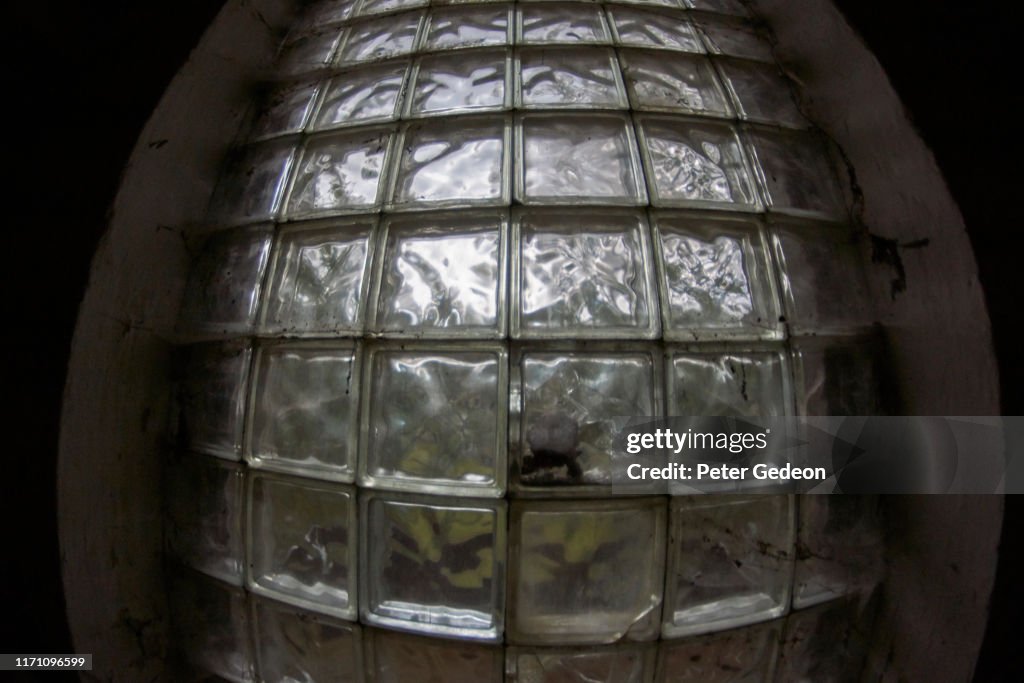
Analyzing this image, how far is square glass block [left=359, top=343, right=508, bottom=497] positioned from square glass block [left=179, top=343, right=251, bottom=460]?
8.6 inches

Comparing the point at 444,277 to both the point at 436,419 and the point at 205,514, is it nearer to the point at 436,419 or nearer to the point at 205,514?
the point at 436,419

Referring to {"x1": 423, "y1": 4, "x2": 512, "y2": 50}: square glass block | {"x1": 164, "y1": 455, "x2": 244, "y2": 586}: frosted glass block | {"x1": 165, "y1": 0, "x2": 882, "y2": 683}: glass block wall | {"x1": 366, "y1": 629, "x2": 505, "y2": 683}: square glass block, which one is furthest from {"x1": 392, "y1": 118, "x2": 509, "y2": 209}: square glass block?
{"x1": 366, "y1": 629, "x2": 505, "y2": 683}: square glass block

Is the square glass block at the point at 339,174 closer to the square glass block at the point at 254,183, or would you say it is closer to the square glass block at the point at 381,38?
the square glass block at the point at 254,183

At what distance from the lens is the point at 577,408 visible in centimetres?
72

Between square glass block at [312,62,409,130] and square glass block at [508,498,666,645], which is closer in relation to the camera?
square glass block at [508,498,666,645]

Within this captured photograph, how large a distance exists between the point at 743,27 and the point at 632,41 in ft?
0.73

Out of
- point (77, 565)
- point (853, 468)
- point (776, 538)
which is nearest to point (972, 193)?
point (853, 468)

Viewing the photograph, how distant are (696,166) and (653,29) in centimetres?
28

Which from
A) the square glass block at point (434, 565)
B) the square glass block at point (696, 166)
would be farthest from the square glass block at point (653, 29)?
the square glass block at point (434, 565)

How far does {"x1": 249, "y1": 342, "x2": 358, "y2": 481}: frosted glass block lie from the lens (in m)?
0.77

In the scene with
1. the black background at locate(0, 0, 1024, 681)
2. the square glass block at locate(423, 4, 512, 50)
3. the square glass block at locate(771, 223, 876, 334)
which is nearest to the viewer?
the black background at locate(0, 0, 1024, 681)

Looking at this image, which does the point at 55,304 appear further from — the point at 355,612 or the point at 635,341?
the point at 635,341

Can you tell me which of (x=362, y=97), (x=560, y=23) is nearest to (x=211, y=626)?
(x=362, y=97)

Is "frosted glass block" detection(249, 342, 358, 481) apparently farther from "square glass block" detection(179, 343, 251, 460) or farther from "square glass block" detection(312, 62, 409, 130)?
"square glass block" detection(312, 62, 409, 130)
